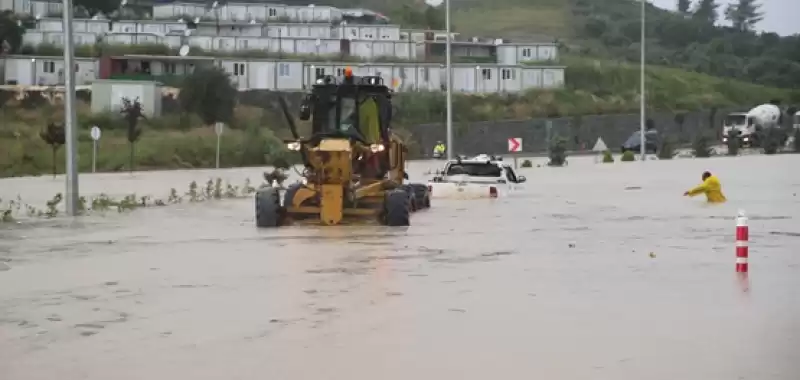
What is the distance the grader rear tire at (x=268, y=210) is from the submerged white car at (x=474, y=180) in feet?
32.3

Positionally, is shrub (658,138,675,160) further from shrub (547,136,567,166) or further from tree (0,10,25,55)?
tree (0,10,25,55)

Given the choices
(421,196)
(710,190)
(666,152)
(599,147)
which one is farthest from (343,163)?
(666,152)

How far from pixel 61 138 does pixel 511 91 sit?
2205 inches

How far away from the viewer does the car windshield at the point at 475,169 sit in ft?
118

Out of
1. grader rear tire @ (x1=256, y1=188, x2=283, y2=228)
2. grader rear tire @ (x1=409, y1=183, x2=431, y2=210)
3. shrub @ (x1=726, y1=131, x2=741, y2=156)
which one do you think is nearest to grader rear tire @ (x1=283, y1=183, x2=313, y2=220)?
grader rear tire @ (x1=256, y1=188, x2=283, y2=228)

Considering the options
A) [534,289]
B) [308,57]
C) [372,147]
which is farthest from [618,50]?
[534,289]

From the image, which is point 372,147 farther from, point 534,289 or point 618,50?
point 618,50

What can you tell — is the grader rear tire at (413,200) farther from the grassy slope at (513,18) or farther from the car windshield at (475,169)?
the grassy slope at (513,18)

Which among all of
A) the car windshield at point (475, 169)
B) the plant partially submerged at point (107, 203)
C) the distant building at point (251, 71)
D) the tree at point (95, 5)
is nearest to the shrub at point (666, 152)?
the distant building at point (251, 71)

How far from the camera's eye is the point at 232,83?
9025cm

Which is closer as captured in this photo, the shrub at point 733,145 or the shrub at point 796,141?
the shrub at point 733,145

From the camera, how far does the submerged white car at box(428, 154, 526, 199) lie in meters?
35.2

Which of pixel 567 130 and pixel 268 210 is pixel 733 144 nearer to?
pixel 567 130

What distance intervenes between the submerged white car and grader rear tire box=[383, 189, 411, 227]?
31.0 feet
